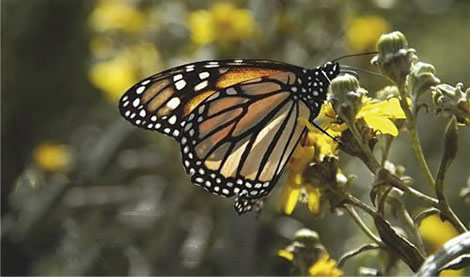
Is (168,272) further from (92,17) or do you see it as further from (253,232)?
(92,17)

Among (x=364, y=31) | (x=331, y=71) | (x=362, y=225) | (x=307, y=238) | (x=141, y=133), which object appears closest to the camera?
(x=362, y=225)

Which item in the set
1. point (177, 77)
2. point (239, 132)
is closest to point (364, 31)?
point (239, 132)

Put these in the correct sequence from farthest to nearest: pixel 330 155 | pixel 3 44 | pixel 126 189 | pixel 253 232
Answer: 1. pixel 3 44
2. pixel 126 189
3. pixel 253 232
4. pixel 330 155

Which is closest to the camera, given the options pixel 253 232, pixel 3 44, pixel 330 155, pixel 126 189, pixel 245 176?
pixel 330 155

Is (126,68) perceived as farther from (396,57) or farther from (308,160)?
(396,57)

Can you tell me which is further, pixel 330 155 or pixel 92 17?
pixel 92 17

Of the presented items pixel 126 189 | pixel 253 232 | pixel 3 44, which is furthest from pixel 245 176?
pixel 3 44

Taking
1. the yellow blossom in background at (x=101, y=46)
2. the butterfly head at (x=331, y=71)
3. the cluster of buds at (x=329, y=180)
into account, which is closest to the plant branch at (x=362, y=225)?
the cluster of buds at (x=329, y=180)
